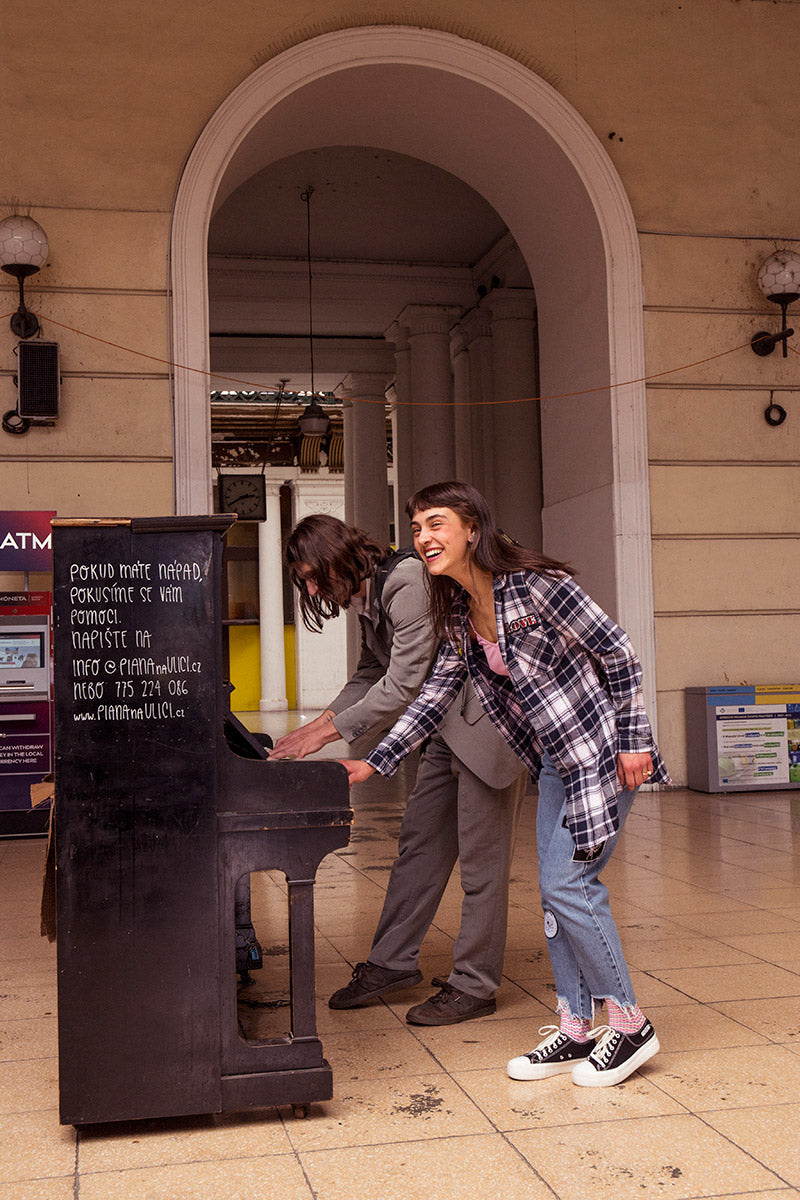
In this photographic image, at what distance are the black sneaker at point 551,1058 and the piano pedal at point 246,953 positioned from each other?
112cm

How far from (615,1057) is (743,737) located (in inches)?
224

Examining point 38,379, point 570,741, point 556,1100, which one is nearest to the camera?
point 556,1100

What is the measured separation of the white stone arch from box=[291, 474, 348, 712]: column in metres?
15.7

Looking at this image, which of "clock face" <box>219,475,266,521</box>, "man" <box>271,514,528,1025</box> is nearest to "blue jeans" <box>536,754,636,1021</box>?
"man" <box>271,514,528,1025</box>

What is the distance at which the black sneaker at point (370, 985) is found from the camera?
3570mm

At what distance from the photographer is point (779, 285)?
8422 mm

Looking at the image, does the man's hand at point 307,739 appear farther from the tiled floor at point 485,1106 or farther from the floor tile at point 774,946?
the floor tile at point 774,946

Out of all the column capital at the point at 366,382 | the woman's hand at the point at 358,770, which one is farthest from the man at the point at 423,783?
the column capital at the point at 366,382

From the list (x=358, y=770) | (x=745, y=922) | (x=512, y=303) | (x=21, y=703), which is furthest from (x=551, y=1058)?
(x=512, y=303)

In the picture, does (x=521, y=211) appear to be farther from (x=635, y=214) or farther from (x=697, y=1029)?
(x=697, y=1029)

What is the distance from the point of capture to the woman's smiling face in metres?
3.00

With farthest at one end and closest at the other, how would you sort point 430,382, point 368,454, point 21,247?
point 368,454 → point 430,382 → point 21,247

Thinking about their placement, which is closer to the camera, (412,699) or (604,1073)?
(604,1073)

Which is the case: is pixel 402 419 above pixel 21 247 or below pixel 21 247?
above
